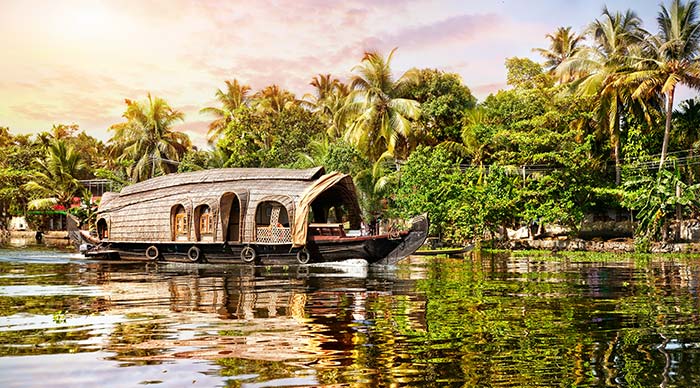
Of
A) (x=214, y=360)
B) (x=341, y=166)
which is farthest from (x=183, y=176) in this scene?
(x=214, y=360)

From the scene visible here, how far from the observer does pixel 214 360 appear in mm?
5227

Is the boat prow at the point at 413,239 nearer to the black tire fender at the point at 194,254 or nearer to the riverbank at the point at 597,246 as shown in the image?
the black tire fender at the point at 194,254

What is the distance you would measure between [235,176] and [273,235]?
6.44 ft

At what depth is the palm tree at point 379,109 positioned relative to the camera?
109ft

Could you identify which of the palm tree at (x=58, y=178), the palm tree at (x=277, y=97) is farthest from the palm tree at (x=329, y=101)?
the palm tree at (x=58, y=178)

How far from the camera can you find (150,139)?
44.7 m

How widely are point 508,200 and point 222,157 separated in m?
16.5

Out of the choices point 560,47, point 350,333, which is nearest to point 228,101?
point 560,47

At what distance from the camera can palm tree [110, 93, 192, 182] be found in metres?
43.8

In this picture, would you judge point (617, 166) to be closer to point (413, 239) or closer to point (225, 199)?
point (413, 239)

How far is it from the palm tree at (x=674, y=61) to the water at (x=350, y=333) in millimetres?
17820

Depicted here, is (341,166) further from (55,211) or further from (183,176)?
(55,211)

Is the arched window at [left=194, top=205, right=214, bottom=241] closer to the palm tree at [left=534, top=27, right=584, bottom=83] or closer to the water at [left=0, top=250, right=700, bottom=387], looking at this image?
the water at [left=0, top=250, right=700, bottom=387]

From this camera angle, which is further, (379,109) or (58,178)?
(58,178)
